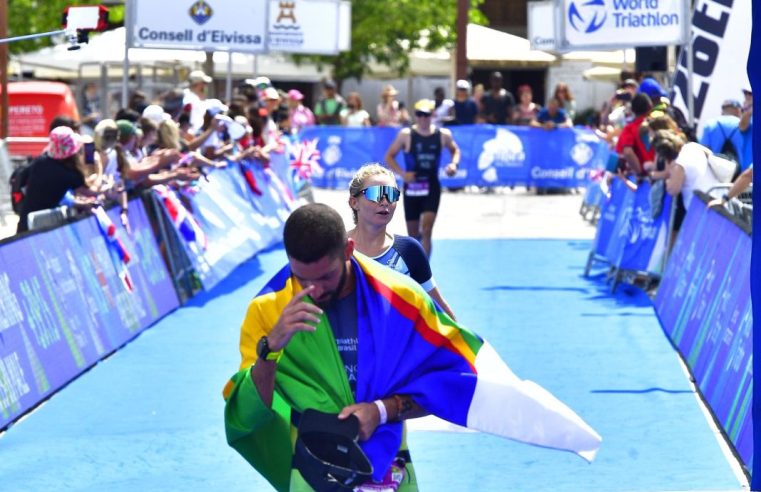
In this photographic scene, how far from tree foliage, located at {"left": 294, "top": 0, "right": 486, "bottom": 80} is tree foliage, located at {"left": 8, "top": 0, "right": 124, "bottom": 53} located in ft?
20.9

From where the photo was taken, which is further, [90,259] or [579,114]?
[579,114]

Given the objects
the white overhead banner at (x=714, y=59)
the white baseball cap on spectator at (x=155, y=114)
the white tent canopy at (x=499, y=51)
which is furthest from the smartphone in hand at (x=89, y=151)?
the white tent canopy at (x=499, y=51)

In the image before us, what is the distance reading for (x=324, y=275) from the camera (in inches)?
172

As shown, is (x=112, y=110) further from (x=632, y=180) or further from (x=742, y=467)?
(x=742, y=467)

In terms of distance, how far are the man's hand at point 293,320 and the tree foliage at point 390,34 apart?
3617 cm

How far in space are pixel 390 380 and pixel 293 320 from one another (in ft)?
1.46

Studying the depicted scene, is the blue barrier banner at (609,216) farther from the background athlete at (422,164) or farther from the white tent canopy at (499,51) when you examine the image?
the white tent canopy at (499,51)

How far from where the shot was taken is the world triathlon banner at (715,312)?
28.0 ft

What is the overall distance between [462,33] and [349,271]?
2673 cm

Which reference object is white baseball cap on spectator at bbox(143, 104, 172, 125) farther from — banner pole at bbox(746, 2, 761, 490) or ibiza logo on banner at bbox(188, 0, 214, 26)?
banner pole at bbox(746, 2, 761, 490)

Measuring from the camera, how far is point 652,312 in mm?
14180

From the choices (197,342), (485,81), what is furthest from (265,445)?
(485,81)

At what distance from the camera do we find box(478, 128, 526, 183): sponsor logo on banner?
28.0m

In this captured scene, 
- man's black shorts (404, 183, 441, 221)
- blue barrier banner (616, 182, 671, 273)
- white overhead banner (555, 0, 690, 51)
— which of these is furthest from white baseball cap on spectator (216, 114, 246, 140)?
blue barrier banner (616, 182, 671, 273)
